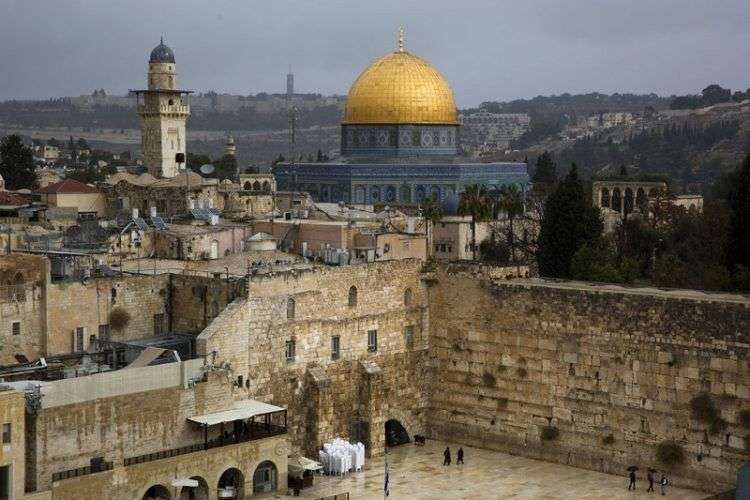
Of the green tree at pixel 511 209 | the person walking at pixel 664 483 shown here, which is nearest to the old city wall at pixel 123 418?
the person walking at pixel 664 483

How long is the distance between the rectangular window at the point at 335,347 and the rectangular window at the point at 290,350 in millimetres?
1215

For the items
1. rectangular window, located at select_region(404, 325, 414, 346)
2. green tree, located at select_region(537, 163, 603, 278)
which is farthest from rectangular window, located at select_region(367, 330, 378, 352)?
green tree, located at select_region(537, 163, 603, 278)

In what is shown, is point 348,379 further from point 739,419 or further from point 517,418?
point 739,419

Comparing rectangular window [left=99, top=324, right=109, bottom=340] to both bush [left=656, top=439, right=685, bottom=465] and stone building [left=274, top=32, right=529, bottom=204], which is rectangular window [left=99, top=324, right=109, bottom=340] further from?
stone building [left=274, top=32, right=529, bottom=204]

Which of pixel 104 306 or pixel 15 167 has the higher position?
pixel 15 167

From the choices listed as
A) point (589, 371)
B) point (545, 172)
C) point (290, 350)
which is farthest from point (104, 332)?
point (545, 172)

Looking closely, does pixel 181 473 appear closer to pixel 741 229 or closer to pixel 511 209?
pixel 741 229

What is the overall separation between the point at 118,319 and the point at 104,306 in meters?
0.41

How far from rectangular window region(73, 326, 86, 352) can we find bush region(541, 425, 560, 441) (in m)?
9.79

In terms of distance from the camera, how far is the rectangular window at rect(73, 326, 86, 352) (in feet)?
90.4

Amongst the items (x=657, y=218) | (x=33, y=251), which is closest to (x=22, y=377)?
(x=33, y=251)

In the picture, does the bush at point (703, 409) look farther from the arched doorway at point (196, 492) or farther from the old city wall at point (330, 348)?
the arched doorway at point (196, 492)

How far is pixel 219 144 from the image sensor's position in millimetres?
184875

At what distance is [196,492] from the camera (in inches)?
991
